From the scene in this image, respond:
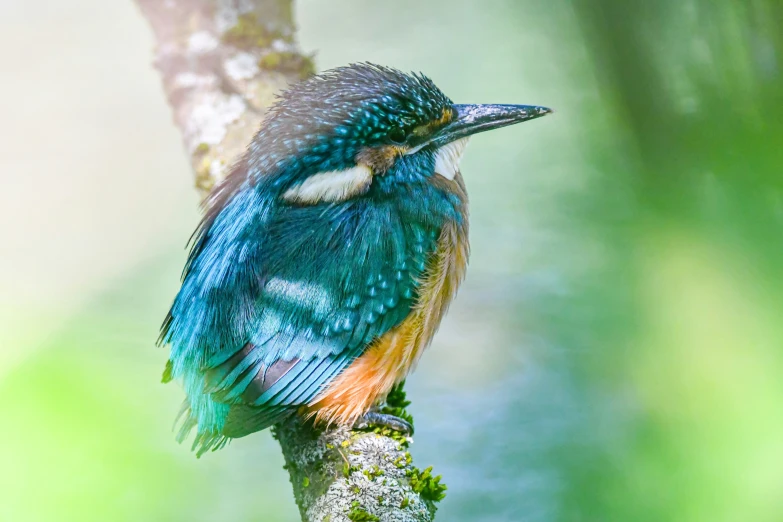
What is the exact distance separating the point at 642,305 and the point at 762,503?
1.84 m

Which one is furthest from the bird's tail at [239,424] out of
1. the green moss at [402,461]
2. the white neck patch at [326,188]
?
the white neck patch at [326,188]

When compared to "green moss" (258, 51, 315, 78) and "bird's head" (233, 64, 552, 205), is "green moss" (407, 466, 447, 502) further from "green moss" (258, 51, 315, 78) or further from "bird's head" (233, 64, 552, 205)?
"green moss" (258, 51, 315, 78)

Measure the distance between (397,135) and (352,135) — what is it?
0.19 m

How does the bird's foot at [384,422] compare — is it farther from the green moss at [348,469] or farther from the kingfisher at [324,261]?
the green moss at [348,469]

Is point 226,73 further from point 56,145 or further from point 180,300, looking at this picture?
point 56,145

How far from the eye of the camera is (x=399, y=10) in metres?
6.38

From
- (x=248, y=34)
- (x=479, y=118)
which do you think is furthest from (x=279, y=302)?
(x=248, y=34)

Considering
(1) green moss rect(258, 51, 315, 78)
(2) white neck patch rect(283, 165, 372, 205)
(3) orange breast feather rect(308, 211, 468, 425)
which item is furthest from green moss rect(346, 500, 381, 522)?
(1) green moss rect(258, 51, 315, 78)

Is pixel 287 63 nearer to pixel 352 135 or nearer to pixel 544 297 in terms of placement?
pixel 352 135

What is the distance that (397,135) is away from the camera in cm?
258

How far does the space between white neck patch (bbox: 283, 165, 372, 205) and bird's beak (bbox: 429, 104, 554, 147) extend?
1.28 feet

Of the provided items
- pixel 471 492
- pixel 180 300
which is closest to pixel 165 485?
pixel 180 300

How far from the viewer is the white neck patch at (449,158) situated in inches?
108

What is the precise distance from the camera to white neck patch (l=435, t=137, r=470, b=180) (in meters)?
2.74
